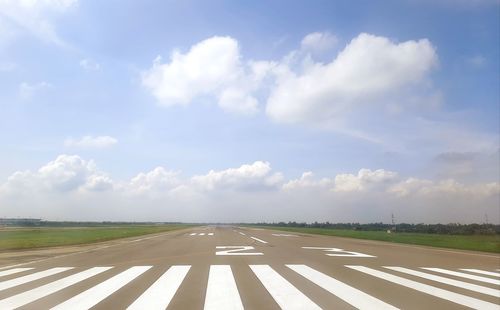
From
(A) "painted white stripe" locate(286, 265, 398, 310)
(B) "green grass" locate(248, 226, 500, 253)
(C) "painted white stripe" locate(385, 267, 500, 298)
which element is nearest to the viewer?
(A) "painted white stripe" locate(286, 265, 398, 310)

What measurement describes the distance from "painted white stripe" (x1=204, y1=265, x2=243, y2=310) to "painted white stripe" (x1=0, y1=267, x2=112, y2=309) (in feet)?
10.2

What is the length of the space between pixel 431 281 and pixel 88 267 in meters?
9.80

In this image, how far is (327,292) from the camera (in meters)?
8.62

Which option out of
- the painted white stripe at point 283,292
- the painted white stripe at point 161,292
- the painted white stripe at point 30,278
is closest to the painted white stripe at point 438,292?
the painted white stripe at point 283,292

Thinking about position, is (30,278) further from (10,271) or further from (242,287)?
(242,287)

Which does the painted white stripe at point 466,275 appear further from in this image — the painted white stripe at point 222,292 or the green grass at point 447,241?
the green grass at point 447,241

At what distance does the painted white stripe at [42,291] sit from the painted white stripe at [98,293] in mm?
713

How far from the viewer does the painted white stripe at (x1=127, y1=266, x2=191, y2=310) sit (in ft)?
23.4

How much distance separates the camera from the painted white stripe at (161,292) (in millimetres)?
7145

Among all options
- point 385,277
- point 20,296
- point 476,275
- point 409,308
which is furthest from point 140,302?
point 476,275

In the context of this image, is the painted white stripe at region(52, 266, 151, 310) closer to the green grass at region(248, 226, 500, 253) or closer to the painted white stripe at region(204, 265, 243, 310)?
the painted white stripe at region(204, 265, 243, 310)

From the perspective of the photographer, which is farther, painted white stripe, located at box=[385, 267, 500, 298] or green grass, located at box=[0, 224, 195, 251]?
green grass, located at box=[0, 224, 195, 251]

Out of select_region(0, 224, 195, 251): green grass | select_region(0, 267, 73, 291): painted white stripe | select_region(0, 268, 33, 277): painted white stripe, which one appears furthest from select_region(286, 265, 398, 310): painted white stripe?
select_region(0, 224, 195, 251): green grass

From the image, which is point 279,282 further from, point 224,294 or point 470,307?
point 470,307
